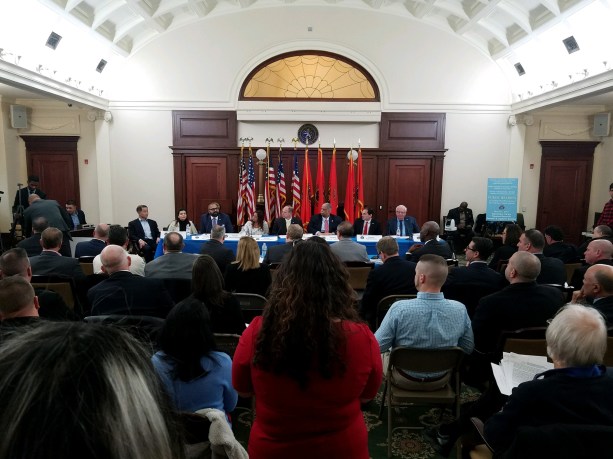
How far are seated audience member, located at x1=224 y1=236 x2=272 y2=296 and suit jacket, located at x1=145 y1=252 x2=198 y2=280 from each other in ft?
1.69

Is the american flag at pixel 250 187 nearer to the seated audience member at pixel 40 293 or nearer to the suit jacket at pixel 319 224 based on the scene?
the suit jacket at pixel 319 224

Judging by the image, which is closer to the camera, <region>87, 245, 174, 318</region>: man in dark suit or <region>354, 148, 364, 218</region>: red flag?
<region>87, 245, 174, 318</region>: man in dark suit

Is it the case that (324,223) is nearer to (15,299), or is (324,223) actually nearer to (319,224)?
(319,224)

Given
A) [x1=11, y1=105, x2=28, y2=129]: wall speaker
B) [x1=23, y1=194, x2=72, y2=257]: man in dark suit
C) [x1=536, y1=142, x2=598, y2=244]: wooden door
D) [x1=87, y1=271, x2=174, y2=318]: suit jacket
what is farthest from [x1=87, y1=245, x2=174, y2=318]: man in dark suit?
[x1=536, y1=142, x2=598, y2=244]: wooden door

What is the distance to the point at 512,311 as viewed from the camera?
8.93 ft

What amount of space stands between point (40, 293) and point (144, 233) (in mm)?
5233

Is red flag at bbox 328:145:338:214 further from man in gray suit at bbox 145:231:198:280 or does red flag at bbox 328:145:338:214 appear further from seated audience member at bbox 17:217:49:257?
seated audience member at bbox 17:217:49:257

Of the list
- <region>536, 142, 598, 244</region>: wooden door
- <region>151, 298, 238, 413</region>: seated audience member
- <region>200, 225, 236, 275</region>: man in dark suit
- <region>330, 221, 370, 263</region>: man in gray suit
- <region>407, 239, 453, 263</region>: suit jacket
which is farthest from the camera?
<region>536, 142, 598, 244</region>: wooden door

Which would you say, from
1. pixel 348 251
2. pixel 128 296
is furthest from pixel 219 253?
pixel 128 296

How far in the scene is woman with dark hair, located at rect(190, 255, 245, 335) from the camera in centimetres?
266

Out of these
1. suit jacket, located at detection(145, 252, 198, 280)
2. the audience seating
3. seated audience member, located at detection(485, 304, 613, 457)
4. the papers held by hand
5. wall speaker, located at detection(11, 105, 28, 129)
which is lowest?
the audience seating

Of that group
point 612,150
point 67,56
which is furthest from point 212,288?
point 612,150

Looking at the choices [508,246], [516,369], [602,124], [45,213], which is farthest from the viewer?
[602,124]

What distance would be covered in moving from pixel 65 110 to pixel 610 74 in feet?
35.6
